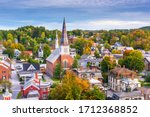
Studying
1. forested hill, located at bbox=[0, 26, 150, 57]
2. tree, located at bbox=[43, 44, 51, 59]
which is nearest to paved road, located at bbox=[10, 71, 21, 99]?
forested hill, located at bbox=[0, 26, 150, 57]

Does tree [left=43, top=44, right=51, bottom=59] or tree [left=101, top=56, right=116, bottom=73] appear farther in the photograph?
tree [left=43, top=44, right=51, bottom=59]

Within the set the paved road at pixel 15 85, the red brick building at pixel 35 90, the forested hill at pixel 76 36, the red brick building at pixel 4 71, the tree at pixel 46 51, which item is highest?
the forested hill at pixel 76 36

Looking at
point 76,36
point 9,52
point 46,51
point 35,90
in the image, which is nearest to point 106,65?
point 46,51

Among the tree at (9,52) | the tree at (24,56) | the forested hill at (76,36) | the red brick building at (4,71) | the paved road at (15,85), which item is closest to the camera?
the paved road at (15,85)

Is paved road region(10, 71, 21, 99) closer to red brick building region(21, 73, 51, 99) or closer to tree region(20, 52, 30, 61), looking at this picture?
red brick building region(21, 73, 51, 99)

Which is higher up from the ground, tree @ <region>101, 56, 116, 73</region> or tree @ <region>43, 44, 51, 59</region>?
tree @ <region>43, 44, 51, 59</region>

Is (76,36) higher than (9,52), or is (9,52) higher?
(76,36)

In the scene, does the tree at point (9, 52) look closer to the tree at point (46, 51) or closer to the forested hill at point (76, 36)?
the forested hill at point (76, 36)

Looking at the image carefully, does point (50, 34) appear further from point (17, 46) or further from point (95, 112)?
point (95, 112)

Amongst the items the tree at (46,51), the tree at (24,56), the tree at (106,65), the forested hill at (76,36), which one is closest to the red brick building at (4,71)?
the forested hill at (76,36)

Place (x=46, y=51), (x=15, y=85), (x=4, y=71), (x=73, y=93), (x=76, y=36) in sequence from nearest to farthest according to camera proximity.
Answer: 1. (x=73, y=93)
2. (x=15, y=85)
3. (x=4, y=71)
4. (x=46, y=51)
5. (x=76, y=36)

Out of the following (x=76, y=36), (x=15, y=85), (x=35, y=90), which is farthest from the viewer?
(x=76, y=36)

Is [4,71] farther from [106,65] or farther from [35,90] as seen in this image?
[106,65]
